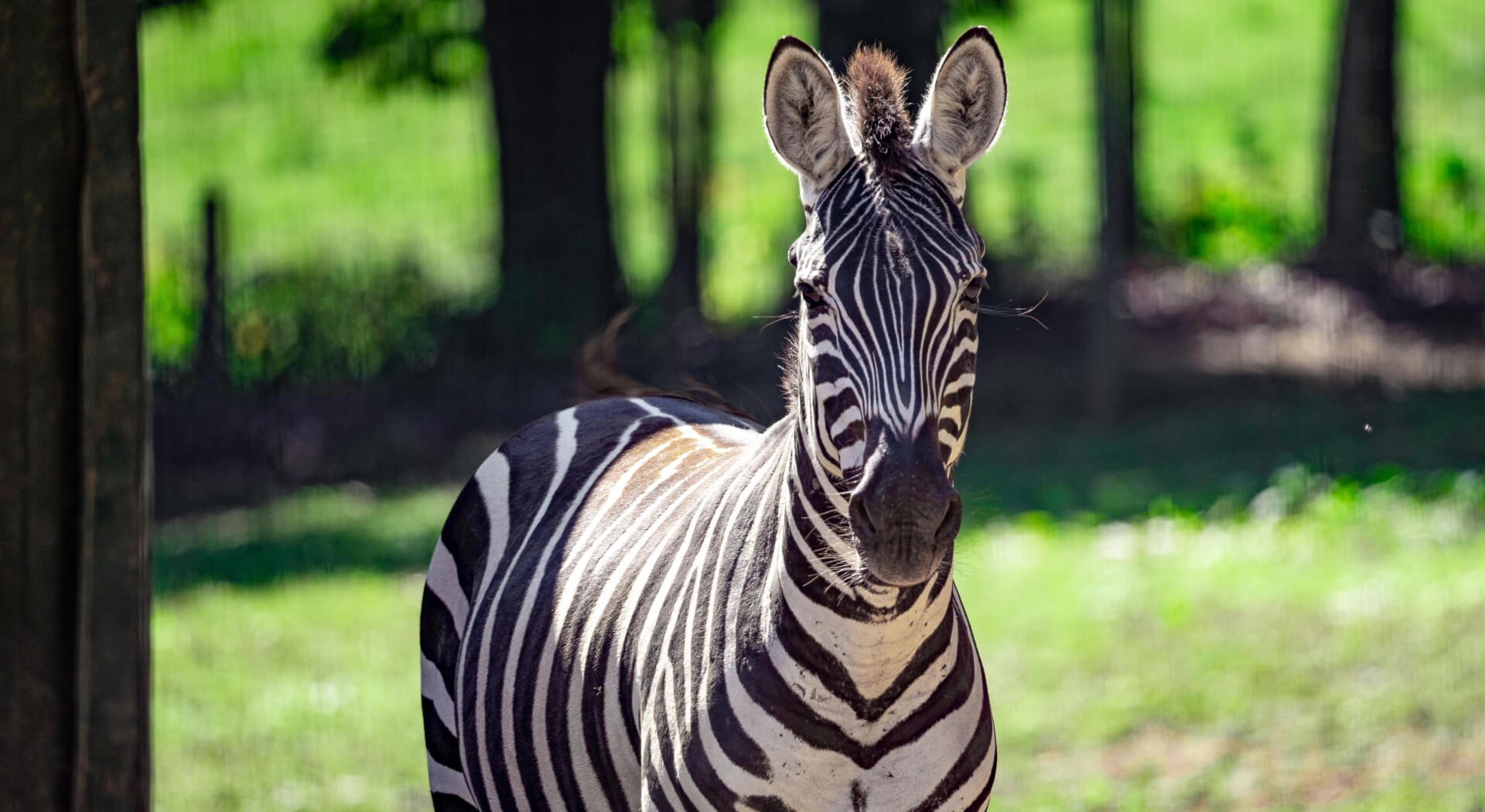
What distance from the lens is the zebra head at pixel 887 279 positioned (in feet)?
6.98

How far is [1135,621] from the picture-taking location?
6355mm

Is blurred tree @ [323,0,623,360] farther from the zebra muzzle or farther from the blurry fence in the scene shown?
the zebra muzzle

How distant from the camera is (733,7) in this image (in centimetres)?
1249

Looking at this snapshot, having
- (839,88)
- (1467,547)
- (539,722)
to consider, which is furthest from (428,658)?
(1467,547)

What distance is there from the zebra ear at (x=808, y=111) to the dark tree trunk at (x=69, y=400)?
0.99 m

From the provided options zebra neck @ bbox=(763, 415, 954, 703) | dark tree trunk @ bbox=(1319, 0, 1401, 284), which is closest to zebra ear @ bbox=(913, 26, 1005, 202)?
zebra neck @ bbox=(763, 415, 954, 703)

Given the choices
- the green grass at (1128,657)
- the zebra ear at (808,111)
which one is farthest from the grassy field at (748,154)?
the zebra ear at (808,111)

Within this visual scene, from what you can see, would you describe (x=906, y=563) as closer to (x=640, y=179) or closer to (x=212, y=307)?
(x=212, y=307)

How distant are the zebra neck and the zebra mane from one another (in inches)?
19.0

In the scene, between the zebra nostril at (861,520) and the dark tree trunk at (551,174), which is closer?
the zebra nostril at (861,520)

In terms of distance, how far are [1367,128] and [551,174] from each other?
18.3 feet

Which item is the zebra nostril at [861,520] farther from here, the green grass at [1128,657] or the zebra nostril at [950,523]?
the green grass at [1128,657]

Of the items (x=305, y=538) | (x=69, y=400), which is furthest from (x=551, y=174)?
(x=69, y=400)

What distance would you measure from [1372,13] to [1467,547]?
5.05 m
